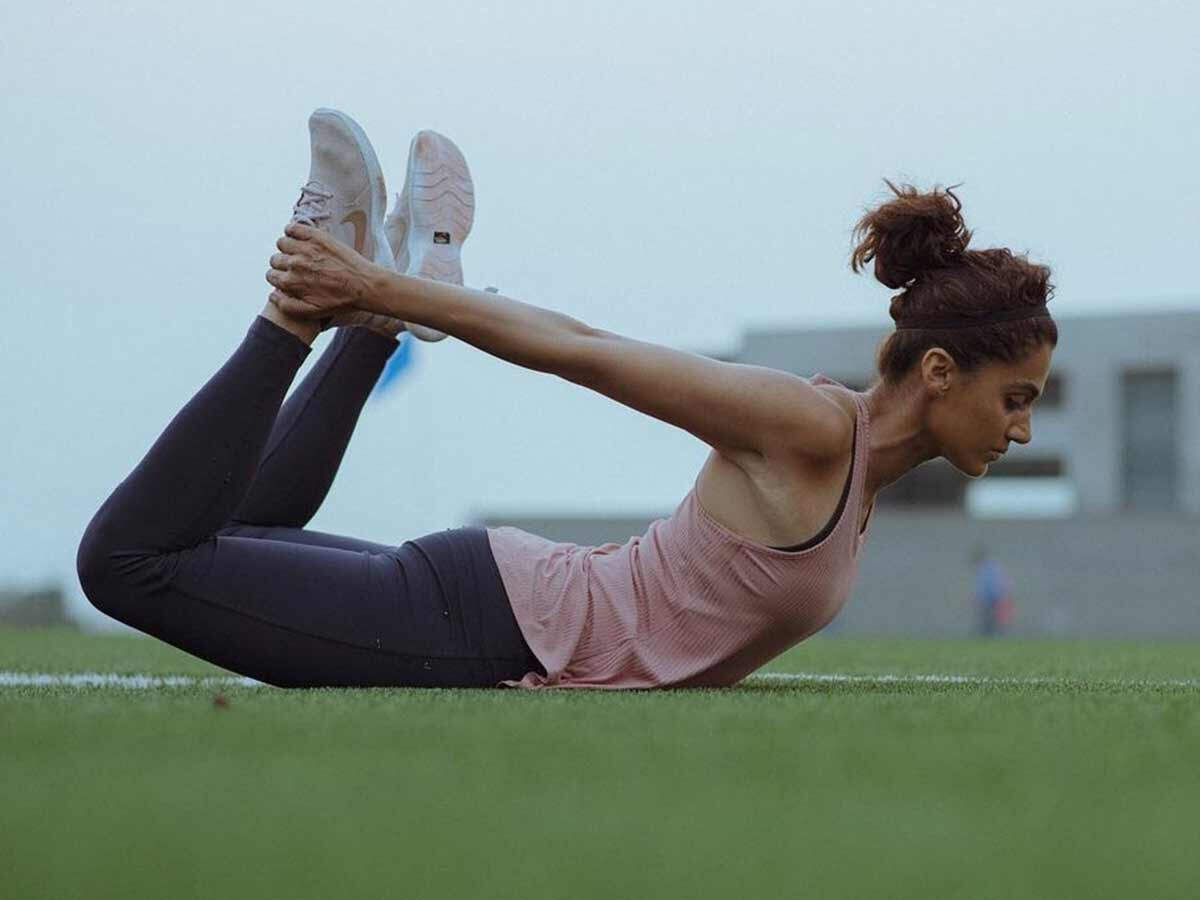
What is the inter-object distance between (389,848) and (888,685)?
2.51 metres

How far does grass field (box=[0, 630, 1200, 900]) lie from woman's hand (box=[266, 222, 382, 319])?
77cm

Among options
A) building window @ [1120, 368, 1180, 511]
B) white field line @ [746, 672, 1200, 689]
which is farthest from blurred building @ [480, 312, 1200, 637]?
white field line @ [746, 672, 1200, 689]

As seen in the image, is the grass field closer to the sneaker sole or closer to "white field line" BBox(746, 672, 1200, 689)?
"white field line" BBox(746, 672, 1200, 689)

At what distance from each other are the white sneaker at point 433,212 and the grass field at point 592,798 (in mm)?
1208

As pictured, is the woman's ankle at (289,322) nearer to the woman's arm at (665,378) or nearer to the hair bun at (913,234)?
the woman's arm at (665,378)

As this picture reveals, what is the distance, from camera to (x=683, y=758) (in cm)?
221

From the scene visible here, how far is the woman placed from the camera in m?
3.30

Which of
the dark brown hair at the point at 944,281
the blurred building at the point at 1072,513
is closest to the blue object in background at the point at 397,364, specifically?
the dark brown hair at the point at 944,281

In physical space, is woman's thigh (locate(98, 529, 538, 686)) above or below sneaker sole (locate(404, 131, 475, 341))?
below

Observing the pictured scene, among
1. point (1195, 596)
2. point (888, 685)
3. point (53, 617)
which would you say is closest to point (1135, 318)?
point (1195, 596)

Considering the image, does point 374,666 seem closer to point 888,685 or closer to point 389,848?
point 888,685

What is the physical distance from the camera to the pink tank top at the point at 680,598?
336cm

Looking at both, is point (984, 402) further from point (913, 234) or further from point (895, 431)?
point (913, 234)

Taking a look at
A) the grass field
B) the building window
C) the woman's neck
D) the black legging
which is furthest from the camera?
the building window
